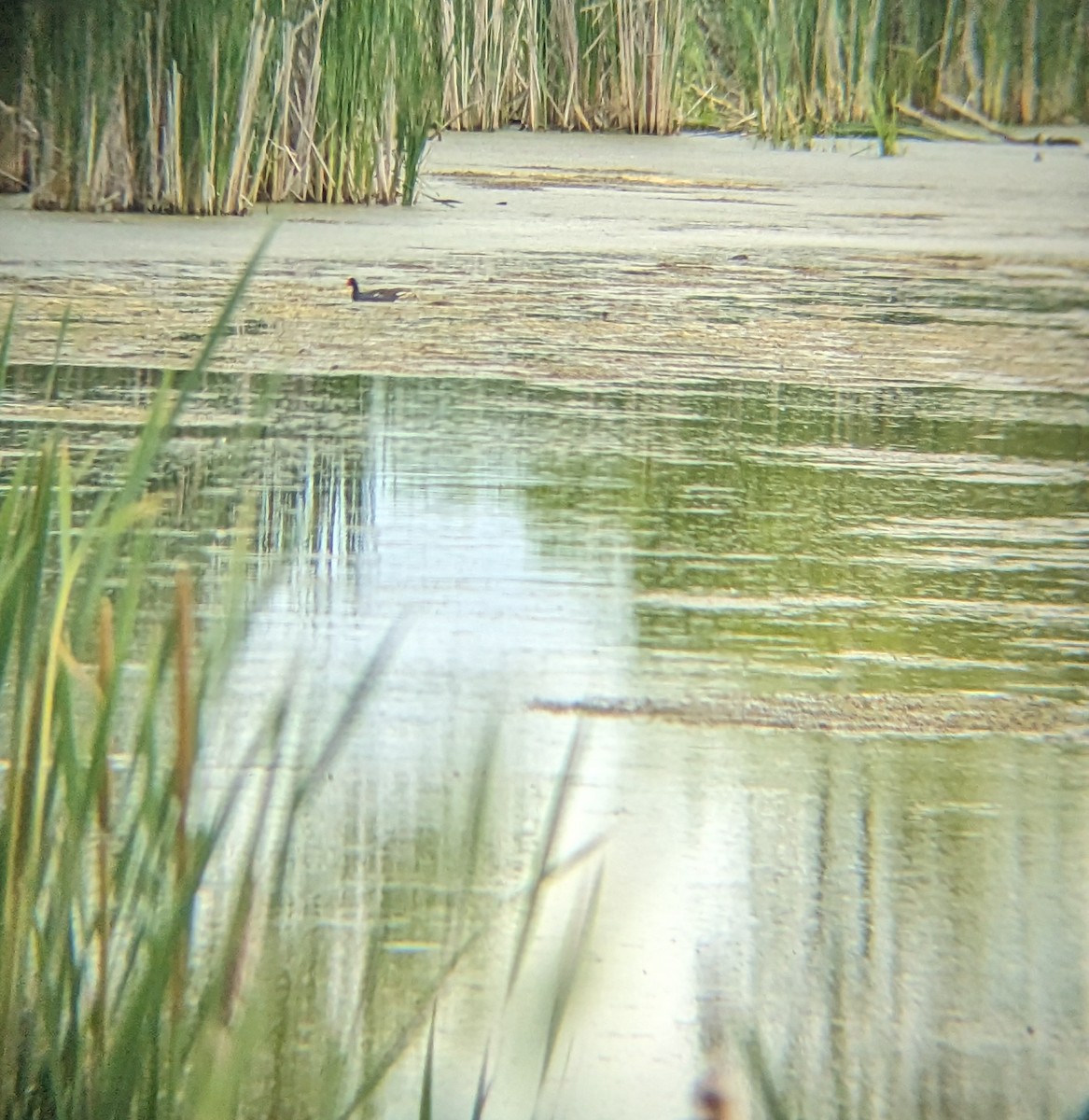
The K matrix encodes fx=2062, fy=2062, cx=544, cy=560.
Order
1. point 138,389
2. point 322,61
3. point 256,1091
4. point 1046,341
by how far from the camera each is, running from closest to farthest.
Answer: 1. point 256,1091
2. point 138,389
3. point 1046,341
4. point 322,61

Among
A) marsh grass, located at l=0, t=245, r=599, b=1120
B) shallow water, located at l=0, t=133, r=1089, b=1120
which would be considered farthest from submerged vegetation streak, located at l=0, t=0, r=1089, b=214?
marsh grass, located at l=0, t=245, r=599, b=1120

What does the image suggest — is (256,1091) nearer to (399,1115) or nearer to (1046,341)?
(399,1115)

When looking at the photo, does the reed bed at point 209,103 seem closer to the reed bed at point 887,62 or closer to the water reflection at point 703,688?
the reed bed at point 887,62

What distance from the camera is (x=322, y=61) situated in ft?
11.4

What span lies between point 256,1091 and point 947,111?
4.00m

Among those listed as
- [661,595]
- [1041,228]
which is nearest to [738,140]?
[1041,228]

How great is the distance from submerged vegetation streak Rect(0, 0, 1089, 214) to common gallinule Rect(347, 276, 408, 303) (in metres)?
0.65

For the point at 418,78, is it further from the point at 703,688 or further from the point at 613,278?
the point at 703,688

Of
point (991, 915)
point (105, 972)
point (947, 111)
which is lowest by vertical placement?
point (991, 915)

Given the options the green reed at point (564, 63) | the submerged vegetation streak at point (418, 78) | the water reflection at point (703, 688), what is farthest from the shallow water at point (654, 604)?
the green reed at point (564, 63)

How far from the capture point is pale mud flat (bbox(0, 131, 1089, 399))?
2516mm

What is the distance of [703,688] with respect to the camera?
137 cm

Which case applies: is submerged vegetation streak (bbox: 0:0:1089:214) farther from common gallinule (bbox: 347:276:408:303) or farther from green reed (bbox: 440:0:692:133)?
common gallinule (bbox: 347:276:408:303)

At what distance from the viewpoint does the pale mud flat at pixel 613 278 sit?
8.25 feet
